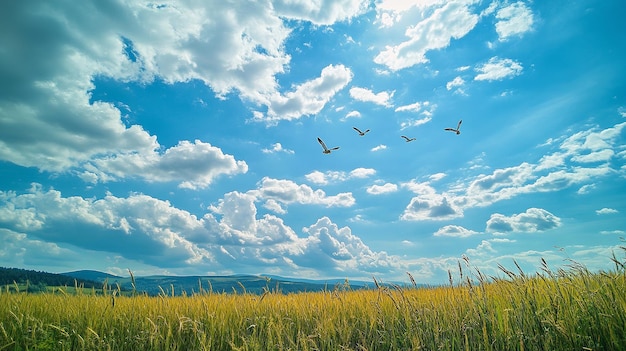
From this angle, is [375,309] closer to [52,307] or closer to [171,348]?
[171,348]

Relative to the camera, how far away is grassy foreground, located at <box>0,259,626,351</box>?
21.3ft

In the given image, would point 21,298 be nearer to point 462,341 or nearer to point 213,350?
point 213,350

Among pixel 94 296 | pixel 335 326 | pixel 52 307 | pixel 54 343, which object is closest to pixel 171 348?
pixel 54 343

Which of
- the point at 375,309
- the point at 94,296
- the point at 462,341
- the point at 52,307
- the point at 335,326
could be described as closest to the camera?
the point at 462,341

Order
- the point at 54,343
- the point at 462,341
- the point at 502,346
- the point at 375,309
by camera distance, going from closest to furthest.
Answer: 1. the point at 502,346
2. the point at 462,341
3. the point at 54,343
4. the point at 375,309

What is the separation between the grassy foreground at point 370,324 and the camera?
6492mm

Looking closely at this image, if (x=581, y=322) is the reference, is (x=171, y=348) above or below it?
below

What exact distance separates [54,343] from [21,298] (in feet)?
13.8

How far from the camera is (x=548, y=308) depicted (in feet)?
23.4

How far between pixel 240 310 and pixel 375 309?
11.8 feet

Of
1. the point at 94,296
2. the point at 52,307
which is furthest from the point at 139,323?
the point at 94,296

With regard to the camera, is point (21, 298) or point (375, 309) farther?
point (21, 298)

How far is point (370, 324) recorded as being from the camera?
8.92 m

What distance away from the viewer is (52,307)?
10234mm
